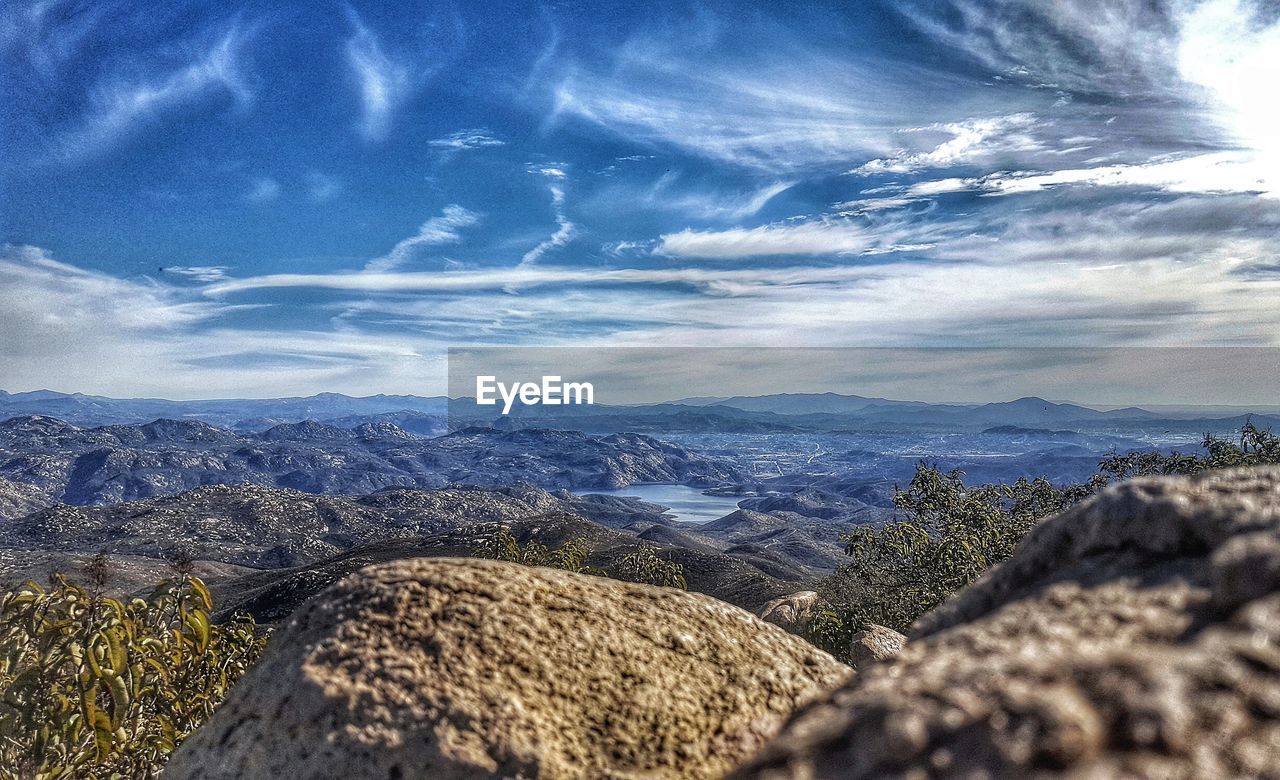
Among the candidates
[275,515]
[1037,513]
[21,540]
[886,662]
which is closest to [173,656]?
[886,662]

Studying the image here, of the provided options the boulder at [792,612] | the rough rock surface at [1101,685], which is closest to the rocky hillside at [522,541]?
the boulder at [792,612]

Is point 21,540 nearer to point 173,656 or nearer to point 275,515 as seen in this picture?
point 275,515

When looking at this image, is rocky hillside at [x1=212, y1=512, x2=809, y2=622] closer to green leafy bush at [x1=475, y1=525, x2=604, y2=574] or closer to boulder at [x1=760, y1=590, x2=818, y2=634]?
boulder at [x1=760, y1=590, x2=818, y2=634]

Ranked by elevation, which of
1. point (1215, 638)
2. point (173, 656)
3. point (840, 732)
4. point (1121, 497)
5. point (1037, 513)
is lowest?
point (1037, 513)

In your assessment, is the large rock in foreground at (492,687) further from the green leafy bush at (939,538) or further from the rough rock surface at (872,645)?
the green leafy bush at (939,538)

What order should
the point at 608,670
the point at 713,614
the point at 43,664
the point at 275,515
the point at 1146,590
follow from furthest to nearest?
the point at 275,515
the point at 43,664
the point at 713,614
the point at 608,670
the point at 1146,590

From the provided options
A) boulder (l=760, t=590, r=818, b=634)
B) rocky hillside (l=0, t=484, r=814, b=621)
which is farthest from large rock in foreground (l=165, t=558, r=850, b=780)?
rocky hillside (l=0, t=484, r=814, b=621)
